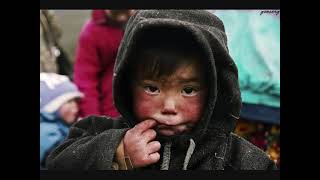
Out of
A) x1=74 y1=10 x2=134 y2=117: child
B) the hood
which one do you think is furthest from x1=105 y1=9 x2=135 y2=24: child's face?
the hood

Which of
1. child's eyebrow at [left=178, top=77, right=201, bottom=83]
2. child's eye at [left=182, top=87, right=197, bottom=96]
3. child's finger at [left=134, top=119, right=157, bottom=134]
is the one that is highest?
child's eyebrow at [left=178, top=77, right=201, bottom=83]

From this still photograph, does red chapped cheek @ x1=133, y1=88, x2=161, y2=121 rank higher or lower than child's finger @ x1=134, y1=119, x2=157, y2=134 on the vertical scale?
higher

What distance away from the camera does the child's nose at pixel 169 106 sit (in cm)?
128

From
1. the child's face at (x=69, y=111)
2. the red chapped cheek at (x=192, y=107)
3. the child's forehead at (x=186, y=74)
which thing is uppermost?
the child's forehead at (x=186, y=74)

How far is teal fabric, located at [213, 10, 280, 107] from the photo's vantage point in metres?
1.74

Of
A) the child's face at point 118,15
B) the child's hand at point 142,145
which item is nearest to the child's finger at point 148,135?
the child's hand at point 142,145

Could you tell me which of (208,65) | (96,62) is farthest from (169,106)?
(96,62)

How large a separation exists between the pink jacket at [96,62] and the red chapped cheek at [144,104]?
38 cm

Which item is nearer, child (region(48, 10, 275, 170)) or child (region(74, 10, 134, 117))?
child (region(48, 10, 275, 170))

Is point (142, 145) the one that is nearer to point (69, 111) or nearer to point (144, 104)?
point (144, 104)

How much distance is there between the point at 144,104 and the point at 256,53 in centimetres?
58

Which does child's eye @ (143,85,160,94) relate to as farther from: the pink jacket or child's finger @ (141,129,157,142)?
the pink jacket

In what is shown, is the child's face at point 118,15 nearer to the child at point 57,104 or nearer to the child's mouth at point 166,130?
the child at point 57,104
